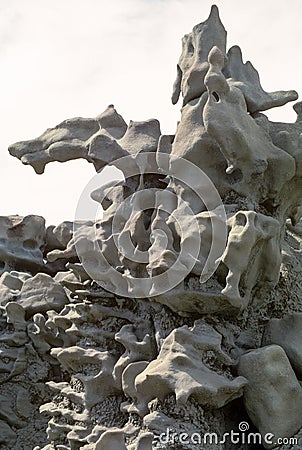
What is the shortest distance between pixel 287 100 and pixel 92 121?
1031 mm

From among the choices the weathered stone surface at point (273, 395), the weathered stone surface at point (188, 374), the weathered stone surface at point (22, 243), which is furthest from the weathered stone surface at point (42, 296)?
the weathered stone surface at point (273, 395)

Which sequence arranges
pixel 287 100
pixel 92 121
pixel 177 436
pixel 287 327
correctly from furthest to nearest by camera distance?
1. pixel 92 121
2. pixel 287 100
3. pixel 287 327
4. pixel 177 436

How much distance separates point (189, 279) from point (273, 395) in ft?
1.83

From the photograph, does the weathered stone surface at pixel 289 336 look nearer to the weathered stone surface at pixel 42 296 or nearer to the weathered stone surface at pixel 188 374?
the weathered stone surface at pixel 188 374

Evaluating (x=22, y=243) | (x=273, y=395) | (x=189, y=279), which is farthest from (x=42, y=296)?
(x=273, y=395)

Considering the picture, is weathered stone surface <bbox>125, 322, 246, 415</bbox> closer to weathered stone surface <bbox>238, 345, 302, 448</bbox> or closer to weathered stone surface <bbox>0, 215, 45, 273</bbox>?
weathered stone surface <bbox>238, 345, 302, 448</bbox>

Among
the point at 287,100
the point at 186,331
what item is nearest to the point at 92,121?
the point at 287,100

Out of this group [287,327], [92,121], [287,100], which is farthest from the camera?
[92,121]

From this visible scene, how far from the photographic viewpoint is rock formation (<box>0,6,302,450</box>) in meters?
2.72

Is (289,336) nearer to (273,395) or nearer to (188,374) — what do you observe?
(273,395)

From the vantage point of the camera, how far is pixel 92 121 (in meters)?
3.71

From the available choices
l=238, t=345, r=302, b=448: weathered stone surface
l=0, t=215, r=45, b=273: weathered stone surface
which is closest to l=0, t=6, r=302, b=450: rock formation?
l=238, t=345, r=302, b=448: weathered stone surface

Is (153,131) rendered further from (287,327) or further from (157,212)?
(287,327)

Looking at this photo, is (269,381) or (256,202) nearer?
(269,381)
